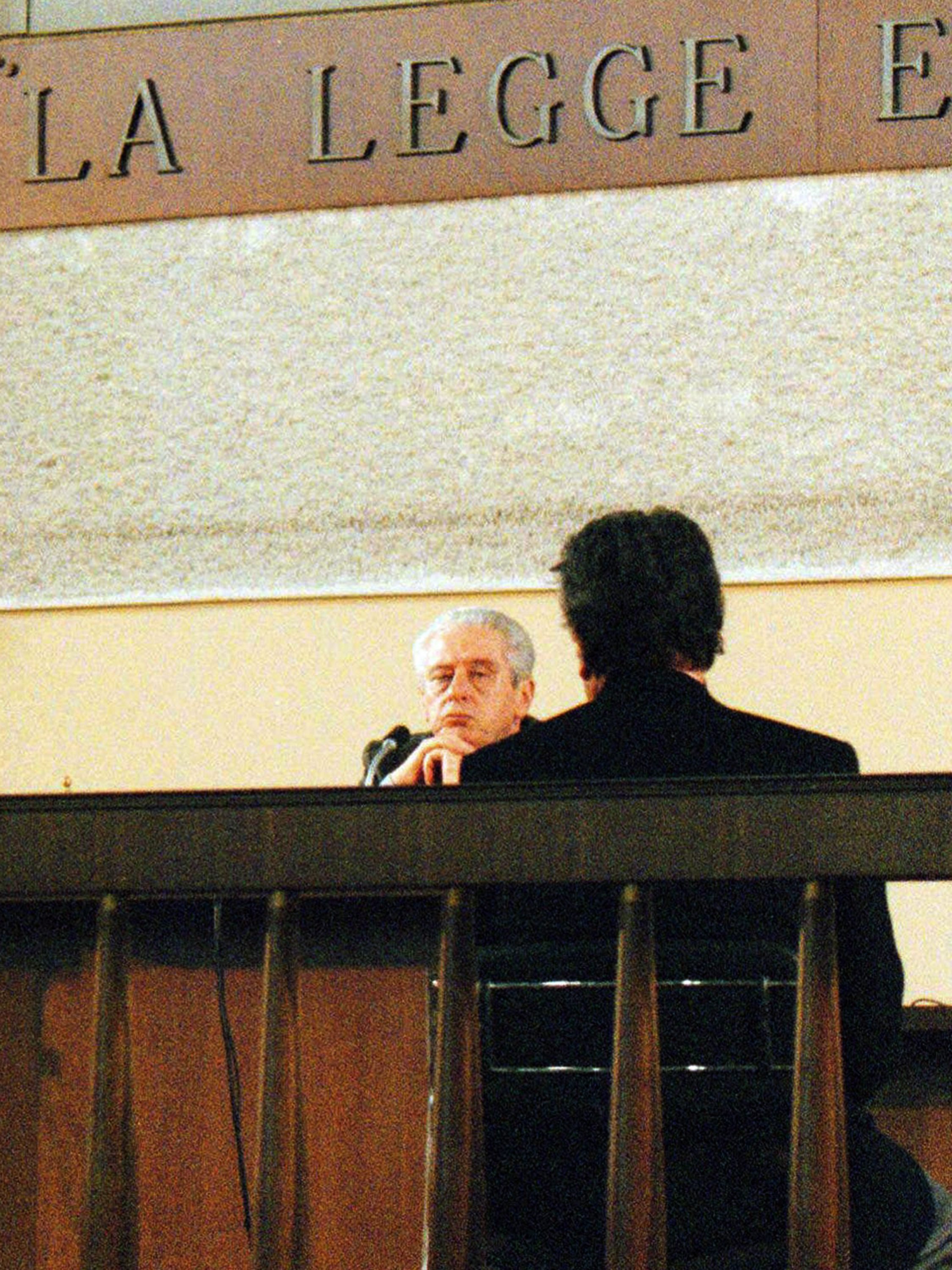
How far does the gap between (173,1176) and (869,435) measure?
2.69 meters

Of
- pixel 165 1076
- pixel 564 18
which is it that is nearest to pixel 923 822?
pixel 165 1076

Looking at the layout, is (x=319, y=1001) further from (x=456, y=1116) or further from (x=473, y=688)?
(x=473, y=688)

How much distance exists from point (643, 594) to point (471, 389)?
220 centimetres

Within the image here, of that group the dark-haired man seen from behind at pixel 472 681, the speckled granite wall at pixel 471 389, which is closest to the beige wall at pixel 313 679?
the speckled granite wall at pixel 471 389

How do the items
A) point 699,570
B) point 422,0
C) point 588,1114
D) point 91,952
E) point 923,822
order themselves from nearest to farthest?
1. point 923,822
2. point 91,952
3. point 588,1114
4. point 699,570
5. point 422,0

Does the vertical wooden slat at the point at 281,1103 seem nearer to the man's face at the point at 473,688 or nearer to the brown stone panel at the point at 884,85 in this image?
the man's face at the point at 473,688

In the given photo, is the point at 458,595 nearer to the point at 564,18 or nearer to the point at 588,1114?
the point at 564,18

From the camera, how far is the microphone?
3318 millimetres

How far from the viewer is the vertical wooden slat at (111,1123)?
1.43 meters

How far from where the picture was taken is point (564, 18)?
4086 millimetres

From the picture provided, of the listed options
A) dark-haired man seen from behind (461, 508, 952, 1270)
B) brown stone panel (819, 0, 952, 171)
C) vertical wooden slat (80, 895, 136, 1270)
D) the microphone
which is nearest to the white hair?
the microphone

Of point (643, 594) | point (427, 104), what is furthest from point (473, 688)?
point (427, 104)

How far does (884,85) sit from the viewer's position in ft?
Result: 13.0

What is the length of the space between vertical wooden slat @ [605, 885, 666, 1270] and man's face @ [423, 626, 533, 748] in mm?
1819
